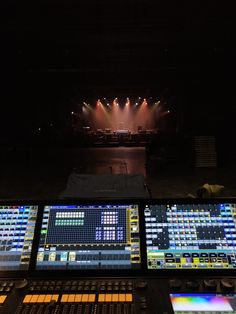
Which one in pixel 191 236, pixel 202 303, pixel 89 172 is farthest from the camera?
pixel 89 172

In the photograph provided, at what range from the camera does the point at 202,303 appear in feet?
3.24

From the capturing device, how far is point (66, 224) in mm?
1230

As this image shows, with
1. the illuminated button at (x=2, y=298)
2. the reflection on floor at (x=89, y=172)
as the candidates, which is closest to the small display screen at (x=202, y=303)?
the illuminated button at (x=2, y=298)

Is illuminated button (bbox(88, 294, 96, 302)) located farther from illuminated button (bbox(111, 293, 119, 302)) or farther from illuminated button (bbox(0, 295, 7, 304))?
illuminated button (bbox(0, 295, 7, 304))

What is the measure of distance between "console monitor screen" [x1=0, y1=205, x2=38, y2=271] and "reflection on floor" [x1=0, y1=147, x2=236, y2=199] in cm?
357

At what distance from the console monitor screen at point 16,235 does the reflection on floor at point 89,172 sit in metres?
3.57

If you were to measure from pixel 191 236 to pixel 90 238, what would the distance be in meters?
0.50

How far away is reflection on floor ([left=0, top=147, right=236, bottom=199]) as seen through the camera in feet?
21.5

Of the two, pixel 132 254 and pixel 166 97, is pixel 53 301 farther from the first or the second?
pixel 166 97

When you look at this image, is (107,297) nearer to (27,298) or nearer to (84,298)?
(84,298)

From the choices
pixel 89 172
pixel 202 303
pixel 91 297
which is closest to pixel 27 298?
pixel 91 297

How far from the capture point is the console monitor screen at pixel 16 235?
116 centimetres

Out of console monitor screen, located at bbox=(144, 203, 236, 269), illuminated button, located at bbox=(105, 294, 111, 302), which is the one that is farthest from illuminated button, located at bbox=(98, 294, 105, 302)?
console monitor screen, located at bbox=(144, 203, 236, 269)

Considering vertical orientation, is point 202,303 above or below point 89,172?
below
